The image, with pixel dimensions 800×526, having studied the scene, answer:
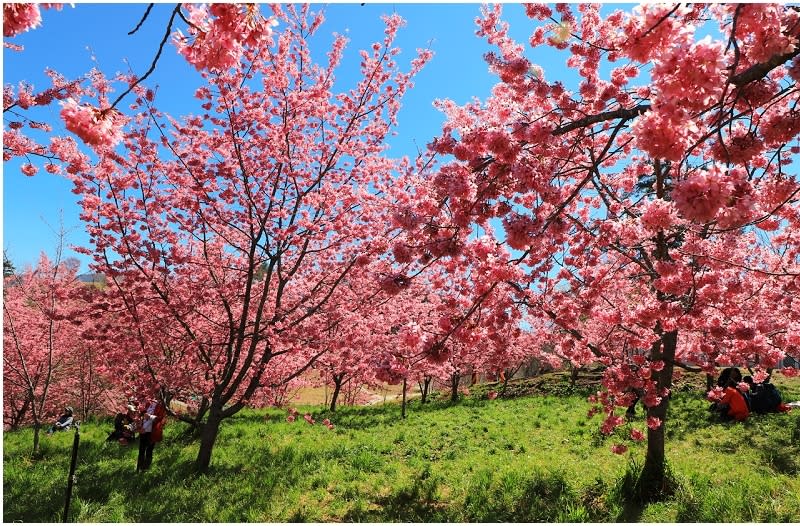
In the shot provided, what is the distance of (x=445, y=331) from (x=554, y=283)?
333 cm

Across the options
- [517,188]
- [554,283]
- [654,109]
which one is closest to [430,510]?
[554,283]

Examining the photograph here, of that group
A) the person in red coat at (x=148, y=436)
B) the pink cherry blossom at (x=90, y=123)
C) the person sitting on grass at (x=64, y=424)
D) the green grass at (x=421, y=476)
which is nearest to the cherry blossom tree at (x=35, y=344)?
the person sitting on grass at (x=64, y=424)

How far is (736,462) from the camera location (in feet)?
24.3

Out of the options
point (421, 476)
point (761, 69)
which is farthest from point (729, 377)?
point (761, 69)

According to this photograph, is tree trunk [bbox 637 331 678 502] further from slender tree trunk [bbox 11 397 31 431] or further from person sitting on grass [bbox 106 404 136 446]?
slender tree trunk [bbox 11 397 31 431]

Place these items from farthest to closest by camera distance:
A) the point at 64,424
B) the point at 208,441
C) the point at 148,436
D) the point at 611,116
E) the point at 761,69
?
the point at 64,424 < the point at 148,436 < the point at 208,441 < the point at 611,116 < the point at 761,69

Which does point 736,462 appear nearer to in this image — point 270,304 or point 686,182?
point 686,182

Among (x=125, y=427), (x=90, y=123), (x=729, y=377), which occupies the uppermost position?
(x=90, y=123)

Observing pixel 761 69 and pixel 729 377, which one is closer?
pixel 761 69

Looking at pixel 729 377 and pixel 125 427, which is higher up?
pixel 729 377

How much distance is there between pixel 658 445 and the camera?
620cm

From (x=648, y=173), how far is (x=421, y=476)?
20.4ft

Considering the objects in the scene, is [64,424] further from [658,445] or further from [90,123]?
[658,445]

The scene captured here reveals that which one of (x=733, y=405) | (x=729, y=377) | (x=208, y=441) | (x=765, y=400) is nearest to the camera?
(x=208, y=441)
